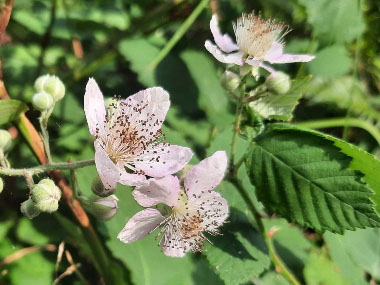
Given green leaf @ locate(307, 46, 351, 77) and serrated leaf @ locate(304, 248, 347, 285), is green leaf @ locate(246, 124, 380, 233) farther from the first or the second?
green leaf @ locate(307, 46, 351, 77)

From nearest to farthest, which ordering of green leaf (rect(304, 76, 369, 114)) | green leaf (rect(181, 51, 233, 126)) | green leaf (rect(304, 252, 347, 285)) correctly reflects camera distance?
green leaf (rect(304, 252, 347, 285)) → green leaf (rect(181, 51, 233, 126)) → green leaf (rect(304, 76, 369, 114))

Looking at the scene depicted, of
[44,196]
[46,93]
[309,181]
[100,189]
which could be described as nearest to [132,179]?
[100,189]

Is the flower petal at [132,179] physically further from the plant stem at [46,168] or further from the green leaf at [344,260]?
the green leaf at [344,260]

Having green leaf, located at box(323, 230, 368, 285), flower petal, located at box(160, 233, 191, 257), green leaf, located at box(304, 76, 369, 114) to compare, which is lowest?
green leaf, located at box(323, 230, 368, 285)

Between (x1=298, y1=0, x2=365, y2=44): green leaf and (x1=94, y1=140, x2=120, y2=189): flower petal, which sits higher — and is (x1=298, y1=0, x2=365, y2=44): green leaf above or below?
above

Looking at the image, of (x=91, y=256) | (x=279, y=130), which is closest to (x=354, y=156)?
(x=279, y=130)

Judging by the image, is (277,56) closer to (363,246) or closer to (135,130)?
(135,130)

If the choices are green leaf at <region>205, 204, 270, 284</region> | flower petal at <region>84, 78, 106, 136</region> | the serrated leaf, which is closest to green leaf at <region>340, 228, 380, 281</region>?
the serrated leaf
